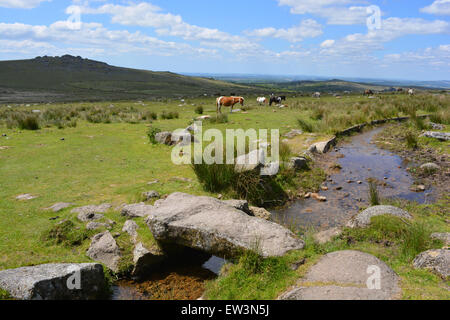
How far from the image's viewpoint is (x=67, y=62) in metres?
109

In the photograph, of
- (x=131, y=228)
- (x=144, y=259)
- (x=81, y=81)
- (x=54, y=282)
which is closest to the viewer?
(x=54, y=282)

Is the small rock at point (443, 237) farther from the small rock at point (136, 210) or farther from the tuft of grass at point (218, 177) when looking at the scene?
the small rock at point (136, 210)

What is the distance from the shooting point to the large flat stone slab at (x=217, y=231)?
4.74 m

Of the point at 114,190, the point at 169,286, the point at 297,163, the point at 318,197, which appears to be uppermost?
the point at 297,163

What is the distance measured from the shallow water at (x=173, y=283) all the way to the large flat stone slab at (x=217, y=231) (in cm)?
44

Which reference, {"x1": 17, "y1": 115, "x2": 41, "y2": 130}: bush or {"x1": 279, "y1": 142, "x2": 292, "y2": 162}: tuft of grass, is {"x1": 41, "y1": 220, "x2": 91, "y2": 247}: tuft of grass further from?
{"x1": 17, "y1": 115, "x2": 41, "y2": 130}: bush

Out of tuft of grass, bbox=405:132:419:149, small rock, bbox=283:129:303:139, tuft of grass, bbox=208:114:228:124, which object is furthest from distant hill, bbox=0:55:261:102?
tuft of grass, bbox=405:132:419:149

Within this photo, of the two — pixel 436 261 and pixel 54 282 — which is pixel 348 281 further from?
pixel 54 282

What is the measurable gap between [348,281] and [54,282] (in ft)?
12.0

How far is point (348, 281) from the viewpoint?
3.88 metres

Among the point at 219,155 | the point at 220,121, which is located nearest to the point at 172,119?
the point at 220,121

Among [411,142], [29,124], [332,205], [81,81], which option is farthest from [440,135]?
[81,81]

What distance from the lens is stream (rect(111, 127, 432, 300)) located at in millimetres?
4789
